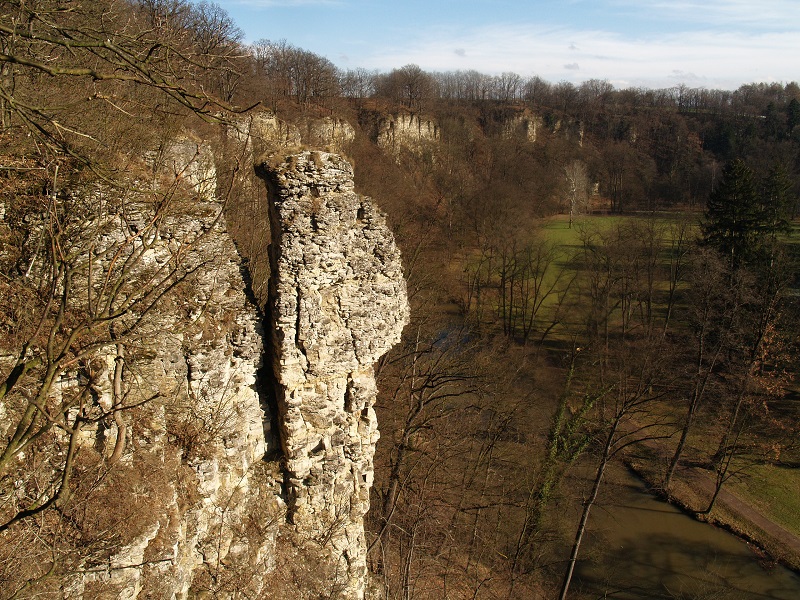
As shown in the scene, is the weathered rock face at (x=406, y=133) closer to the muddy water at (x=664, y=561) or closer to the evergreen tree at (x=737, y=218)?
the evergreen tree at (x=737, y=218)

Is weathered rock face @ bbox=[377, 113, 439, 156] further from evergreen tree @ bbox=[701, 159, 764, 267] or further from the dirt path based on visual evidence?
the dirt path

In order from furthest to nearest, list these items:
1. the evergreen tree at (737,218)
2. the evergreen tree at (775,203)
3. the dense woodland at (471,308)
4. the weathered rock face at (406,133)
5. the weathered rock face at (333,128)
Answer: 1. the weathered rock face at (406,133)
2. the weathered rock face at (333,128)
3. the evergreen tree at (775,203)
4. the evergreen tree at (737,218)
5. the dense woodland at (471,308)

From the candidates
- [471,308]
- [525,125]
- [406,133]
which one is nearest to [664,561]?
[471,308]

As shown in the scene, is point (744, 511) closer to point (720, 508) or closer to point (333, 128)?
point (720, 508)

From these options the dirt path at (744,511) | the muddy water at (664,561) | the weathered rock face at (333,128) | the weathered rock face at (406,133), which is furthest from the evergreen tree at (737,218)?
the weathered rock face at (406,133)

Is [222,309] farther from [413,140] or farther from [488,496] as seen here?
[413,140]

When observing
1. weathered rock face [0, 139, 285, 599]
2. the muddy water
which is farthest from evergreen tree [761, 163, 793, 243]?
weathered rock face [0, 139, 285, 599]
